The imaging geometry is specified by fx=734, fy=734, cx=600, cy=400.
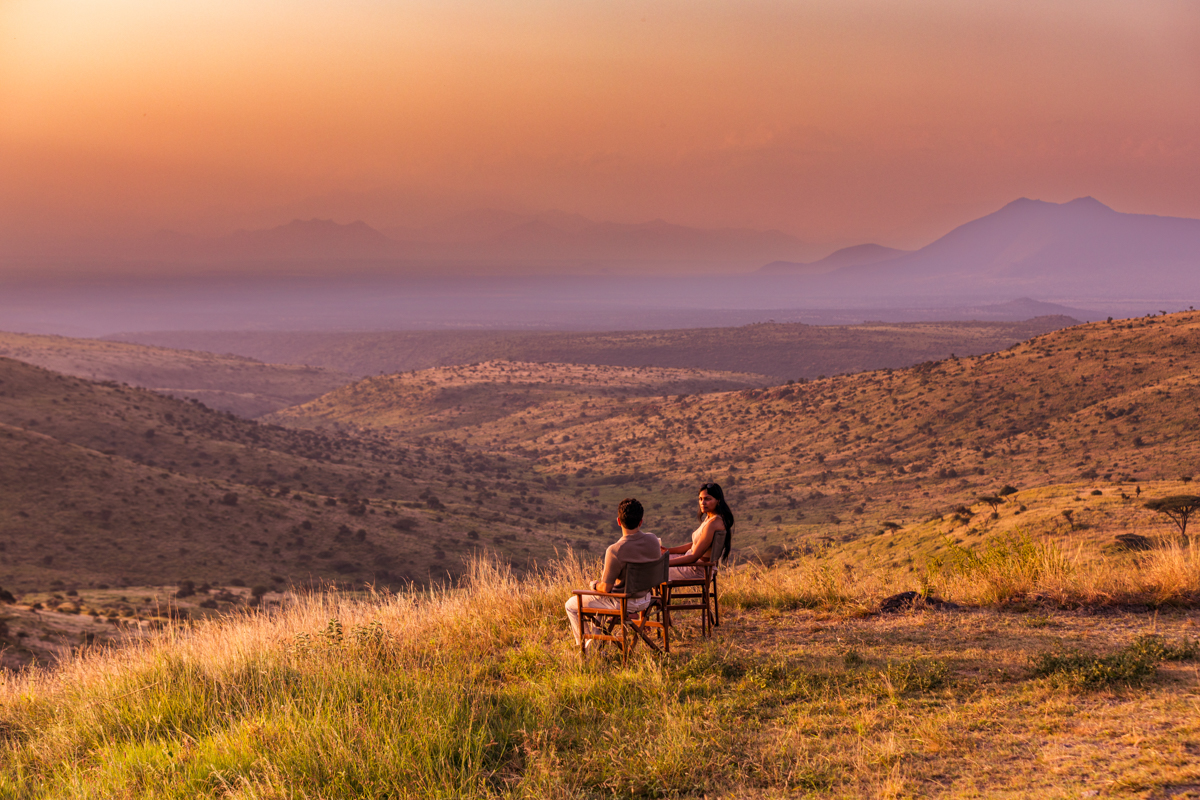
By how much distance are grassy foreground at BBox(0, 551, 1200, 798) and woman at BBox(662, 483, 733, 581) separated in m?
0.80

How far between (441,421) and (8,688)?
99.3m

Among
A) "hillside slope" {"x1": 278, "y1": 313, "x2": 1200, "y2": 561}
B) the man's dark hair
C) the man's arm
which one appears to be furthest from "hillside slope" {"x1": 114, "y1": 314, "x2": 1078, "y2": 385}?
the man's arm

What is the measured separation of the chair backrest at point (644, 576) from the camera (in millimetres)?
7098

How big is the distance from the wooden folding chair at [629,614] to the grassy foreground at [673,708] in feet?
0.90

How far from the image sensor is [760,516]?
5200cm

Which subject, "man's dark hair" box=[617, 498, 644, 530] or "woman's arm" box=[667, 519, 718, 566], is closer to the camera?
"man's dark hair" box=[617, 498, 644, 530]

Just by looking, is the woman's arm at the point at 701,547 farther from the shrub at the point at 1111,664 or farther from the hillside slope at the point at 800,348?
the hillside slope at the point at 800,348

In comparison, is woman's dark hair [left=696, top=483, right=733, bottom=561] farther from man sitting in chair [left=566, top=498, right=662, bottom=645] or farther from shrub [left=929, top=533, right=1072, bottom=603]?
shrub [left=929, top=533, right=1072, bottom=603]

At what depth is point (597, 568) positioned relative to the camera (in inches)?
436

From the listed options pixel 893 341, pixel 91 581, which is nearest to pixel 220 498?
pixel 91 581

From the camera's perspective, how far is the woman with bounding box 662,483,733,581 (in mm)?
7809

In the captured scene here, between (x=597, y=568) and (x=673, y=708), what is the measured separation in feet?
16.4

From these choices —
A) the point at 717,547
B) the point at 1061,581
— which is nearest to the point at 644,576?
the point at 717,547

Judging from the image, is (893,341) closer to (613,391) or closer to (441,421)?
(613,391)
